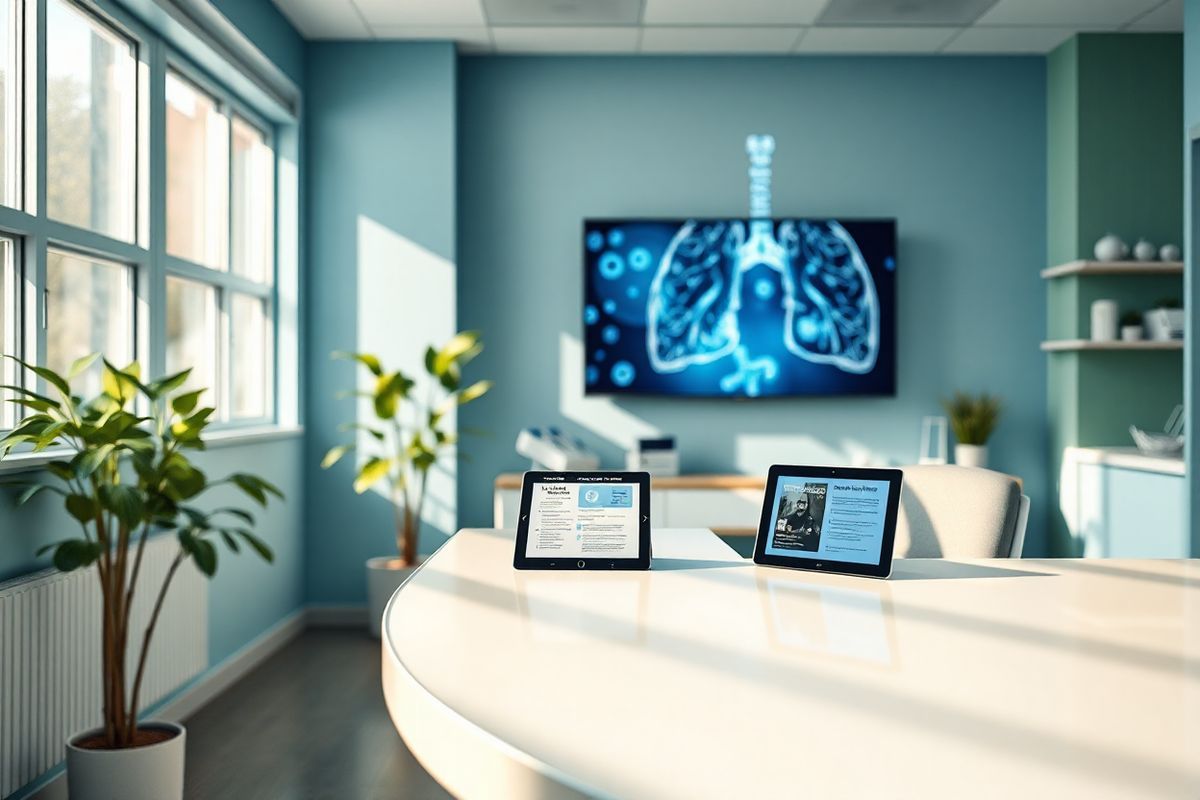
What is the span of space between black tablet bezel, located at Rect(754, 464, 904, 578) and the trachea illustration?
2.99m

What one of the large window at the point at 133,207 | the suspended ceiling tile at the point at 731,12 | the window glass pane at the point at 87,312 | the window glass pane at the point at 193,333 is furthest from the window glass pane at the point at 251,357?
the suspended ceiling tile at the point at 731,12

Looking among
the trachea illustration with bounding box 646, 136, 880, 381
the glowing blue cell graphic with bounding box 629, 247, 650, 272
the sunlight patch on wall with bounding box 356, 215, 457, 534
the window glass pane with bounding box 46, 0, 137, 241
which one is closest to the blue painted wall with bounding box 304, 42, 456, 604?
the sunlight patch on wall with bounding box 356, 215, 457, 534

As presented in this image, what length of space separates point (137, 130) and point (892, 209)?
11.6 ft

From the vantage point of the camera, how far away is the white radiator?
246cm

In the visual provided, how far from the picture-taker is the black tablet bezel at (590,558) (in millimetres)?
1790

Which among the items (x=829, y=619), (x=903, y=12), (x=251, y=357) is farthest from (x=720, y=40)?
(x=829, y=619)

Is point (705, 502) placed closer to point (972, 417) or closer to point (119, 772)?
point (972, 417)

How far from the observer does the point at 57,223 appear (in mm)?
2861

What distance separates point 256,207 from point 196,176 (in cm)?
58

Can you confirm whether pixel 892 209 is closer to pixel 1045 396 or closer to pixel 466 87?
pixel 1045 396

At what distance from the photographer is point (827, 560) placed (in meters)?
1.77

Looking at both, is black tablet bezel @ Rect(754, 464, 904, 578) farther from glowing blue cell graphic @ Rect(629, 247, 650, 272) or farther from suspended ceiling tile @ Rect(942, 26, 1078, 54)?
suspended ceiling tile @ Rect(942, 26, 1078, 54)

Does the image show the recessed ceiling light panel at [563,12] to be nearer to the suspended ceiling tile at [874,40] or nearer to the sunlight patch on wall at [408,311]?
the suspended ceiling tile at [874,40]

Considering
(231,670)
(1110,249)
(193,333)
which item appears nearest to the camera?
(231,670)
